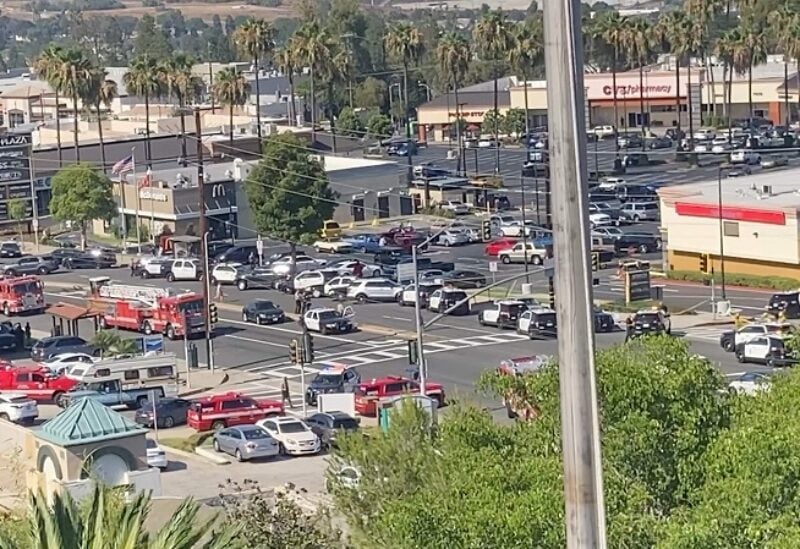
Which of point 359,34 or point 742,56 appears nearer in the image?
point 742,56

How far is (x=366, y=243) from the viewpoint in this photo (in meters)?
79.2

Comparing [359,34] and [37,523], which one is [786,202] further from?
[359,34]

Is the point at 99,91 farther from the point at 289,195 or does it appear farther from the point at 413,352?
the point at 413,352

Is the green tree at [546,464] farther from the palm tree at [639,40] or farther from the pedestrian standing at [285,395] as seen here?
the palm tree at [639,40]

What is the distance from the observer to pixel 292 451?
4197cm

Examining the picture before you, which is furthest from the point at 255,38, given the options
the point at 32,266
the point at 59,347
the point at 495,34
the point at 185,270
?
the point at 59,347

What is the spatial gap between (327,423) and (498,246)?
3293 cm

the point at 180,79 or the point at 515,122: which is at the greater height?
the point at 180,79

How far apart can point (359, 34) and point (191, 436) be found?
14193 cm

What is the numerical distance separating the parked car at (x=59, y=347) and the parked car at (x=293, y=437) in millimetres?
14817

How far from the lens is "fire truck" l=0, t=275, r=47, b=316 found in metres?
67.7

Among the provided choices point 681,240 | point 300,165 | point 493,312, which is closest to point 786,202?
point 681,240

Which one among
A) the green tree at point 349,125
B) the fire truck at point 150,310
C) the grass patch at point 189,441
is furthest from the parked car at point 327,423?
the green tree at point 349,125

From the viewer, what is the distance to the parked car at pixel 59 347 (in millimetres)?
56312
